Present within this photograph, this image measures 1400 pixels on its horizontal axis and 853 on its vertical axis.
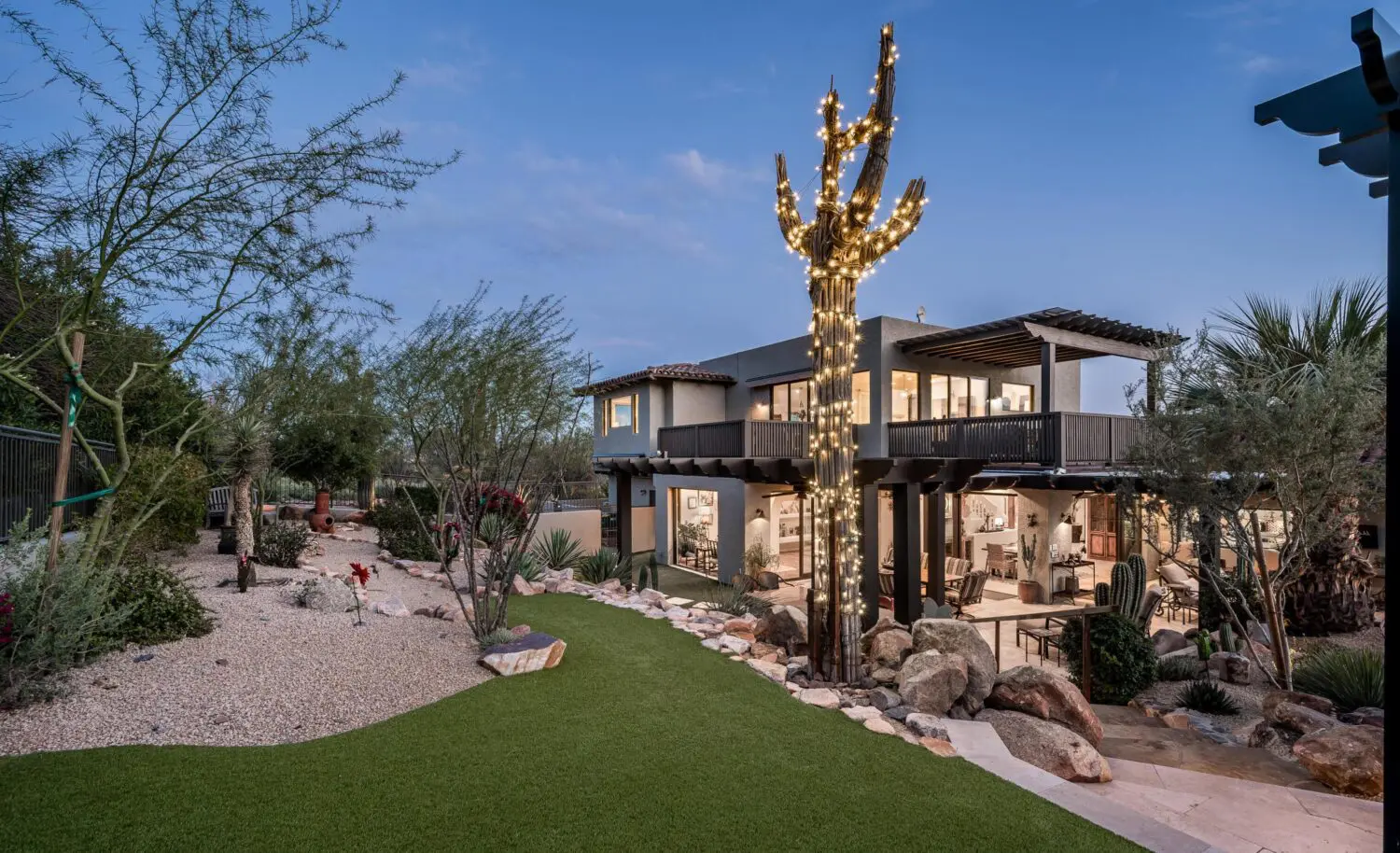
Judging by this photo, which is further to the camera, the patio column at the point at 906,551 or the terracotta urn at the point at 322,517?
the terracotta urn at the point at 322,517

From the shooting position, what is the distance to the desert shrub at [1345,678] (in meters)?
5.96

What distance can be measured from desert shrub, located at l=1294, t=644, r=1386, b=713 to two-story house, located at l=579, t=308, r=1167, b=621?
8.82 ft

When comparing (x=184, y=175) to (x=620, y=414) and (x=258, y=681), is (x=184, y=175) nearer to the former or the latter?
(x=258, y=681)

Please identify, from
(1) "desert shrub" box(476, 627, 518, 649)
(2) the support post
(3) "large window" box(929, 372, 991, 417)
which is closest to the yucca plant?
(1) "desert shrub" box(476, 627, 518, 649)

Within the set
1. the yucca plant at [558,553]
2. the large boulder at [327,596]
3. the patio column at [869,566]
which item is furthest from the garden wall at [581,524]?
the patio column at [869,566]

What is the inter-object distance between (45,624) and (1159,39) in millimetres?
16404

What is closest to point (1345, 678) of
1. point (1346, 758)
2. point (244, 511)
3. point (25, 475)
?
point (1346, 758)

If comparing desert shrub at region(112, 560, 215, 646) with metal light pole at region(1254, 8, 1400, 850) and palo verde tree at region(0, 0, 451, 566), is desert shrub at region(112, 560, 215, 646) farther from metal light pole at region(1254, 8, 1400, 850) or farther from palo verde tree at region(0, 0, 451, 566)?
metal light pole at region(1254, 8, 1400, 850)

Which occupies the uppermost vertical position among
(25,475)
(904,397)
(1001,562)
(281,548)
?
(904,397)

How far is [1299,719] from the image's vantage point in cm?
553

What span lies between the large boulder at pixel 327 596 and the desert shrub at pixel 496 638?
2409 millimetres

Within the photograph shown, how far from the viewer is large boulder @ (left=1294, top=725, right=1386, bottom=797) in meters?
4.37

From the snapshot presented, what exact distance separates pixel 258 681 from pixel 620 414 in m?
15.6

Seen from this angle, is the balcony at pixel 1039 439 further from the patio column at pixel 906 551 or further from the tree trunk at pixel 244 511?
the tree trunk at pixel 244 511
